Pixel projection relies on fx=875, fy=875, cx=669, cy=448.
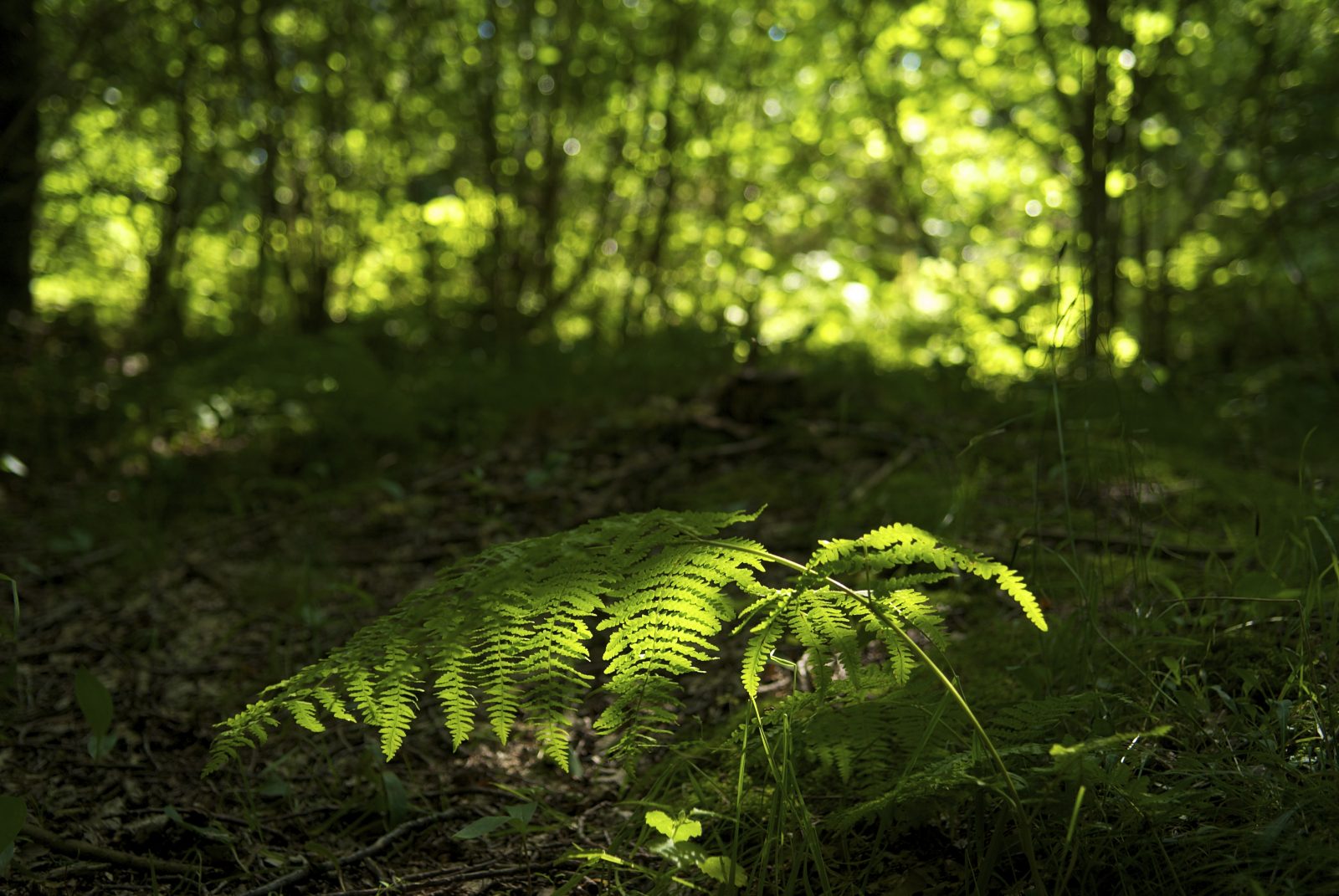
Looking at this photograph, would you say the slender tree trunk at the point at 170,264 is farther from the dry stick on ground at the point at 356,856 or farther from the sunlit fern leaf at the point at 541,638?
the sunlit fern leaf at the point at 541,638

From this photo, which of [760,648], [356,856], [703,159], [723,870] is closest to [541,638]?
[760,648]

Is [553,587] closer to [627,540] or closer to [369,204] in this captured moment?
[627,540]

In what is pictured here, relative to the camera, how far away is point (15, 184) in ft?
16.6

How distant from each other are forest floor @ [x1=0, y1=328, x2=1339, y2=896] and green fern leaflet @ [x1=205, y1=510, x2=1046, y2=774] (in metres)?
0.28

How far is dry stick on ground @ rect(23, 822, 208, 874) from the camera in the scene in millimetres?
1661

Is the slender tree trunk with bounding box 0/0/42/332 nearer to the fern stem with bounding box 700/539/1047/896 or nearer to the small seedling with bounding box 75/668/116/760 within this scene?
the small seedling with bounding box 75/668/116/760

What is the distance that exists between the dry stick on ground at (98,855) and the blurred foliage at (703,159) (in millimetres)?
3522

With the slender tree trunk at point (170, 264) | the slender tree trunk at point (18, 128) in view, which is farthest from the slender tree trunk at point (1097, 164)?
the slender tree trunk at point (170, 264)

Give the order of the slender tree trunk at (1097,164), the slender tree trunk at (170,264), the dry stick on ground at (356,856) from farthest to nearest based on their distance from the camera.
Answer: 1. the slender tree trunk at (170,264)
2. the slender tree trunk at (1097,164)
3. the dry stick on ground at (356,856)

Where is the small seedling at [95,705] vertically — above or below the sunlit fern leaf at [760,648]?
below

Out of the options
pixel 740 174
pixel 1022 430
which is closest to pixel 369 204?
pixel 740 174

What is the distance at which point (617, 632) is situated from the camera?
1363 millimetres

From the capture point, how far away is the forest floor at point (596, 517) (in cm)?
147

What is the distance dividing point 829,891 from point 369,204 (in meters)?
6.56
